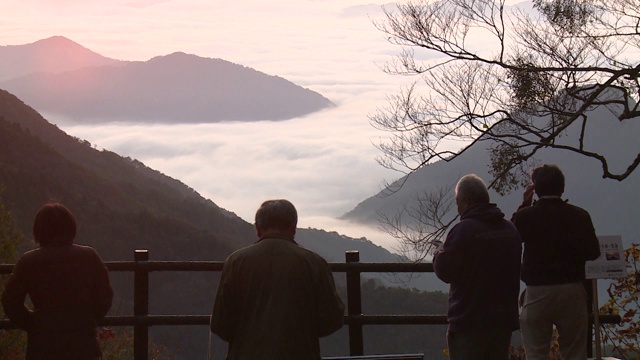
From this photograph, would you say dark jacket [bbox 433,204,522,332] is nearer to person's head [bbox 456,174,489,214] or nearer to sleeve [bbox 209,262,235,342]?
person's head [bbox 456,174,489,214]

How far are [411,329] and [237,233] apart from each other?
35673 mm

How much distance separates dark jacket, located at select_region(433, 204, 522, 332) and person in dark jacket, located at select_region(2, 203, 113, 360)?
207 centimetres

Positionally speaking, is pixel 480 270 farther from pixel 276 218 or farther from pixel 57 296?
pixel 57 296

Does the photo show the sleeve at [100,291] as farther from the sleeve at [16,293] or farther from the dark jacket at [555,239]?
the dark jacket at [555,239]

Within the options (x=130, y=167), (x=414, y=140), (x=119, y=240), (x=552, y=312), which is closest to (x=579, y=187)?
(x=130, y=167)

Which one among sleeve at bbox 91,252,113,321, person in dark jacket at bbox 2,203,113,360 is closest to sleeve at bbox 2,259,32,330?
person in dark jacket at bbox 2,203,113,360

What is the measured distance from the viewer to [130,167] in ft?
292

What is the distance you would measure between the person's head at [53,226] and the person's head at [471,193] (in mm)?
2275

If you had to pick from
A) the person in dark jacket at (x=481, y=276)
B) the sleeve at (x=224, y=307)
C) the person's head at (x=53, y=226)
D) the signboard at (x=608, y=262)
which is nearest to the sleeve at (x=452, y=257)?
the person in dark jacket at (x=481, y=276)

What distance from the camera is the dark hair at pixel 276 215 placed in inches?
183

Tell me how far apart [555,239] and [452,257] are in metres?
1.21

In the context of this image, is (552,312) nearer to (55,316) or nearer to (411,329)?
(55,316)

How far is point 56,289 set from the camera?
5289mm

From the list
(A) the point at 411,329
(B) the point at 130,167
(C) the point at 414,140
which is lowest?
(A) the point at 411,329
